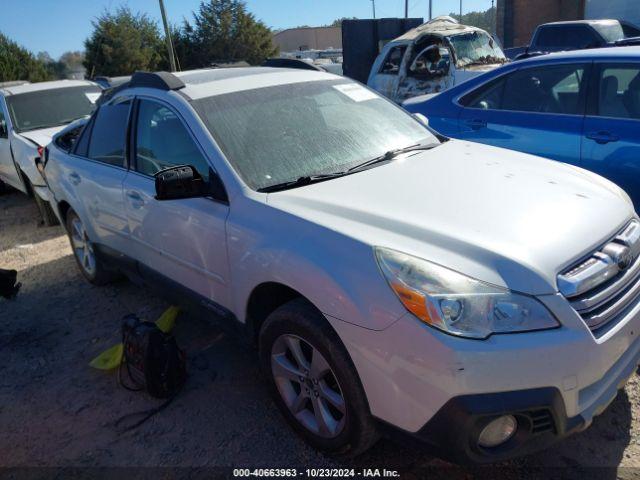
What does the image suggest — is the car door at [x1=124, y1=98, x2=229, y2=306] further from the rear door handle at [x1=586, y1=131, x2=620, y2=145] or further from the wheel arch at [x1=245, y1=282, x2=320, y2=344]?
the rear door handle at [x1=586, y1=131, x2=620, y2=145]

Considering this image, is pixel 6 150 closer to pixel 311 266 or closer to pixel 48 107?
pixel 48 107

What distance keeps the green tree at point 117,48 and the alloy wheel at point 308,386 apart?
26.2 meters

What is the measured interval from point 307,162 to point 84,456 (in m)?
1.91

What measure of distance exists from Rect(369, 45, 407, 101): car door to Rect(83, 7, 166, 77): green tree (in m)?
18.6

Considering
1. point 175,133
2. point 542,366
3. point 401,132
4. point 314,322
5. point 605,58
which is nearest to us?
point 542,366

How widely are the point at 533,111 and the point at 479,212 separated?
8.70ft

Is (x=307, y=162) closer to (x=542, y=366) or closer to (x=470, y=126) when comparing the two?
(x=542, y=366)

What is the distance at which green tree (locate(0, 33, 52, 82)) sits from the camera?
22.2 meters

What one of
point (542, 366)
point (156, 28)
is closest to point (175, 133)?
point (542, 366)

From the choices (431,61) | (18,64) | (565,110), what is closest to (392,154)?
(565,110)

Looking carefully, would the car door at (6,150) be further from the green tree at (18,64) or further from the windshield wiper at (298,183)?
the green tree at (18,64)

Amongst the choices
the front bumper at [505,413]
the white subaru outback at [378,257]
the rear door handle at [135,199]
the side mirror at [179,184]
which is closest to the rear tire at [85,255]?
the white subaru outback at [378,257]

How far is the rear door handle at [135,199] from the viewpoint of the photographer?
341 cm

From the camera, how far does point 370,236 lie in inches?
86.5
